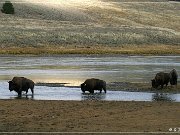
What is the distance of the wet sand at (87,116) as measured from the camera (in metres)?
17.3

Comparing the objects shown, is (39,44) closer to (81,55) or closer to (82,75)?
(81,55)

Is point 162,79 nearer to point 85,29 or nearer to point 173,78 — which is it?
point 173,78

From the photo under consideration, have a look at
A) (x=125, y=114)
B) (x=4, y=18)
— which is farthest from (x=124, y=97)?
(x=4, y=18)

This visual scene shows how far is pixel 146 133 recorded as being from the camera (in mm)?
16125

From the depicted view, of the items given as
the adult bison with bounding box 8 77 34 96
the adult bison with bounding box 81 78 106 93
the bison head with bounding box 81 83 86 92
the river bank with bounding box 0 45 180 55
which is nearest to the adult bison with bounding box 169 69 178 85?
the adult bison with bounding box 81 78 106 93

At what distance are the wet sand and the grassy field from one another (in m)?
43.0

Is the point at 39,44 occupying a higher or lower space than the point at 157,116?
higher

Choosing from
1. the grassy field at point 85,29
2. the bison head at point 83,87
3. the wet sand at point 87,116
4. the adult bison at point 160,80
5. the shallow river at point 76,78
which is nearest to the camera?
the wet sand at point 87,116

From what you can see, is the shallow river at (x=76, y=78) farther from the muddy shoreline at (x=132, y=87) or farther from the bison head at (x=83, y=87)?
the muddy shoreline at (x=132, y=87)

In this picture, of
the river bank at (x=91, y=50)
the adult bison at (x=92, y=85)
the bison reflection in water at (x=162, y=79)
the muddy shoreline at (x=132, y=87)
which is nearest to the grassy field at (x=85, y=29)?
the river bank at (x=91, y=50)

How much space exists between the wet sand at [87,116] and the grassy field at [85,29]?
4302 cm

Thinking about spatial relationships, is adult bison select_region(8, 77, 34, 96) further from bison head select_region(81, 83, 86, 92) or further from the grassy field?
the grassy field

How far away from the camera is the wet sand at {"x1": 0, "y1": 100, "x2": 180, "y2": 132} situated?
1733cm

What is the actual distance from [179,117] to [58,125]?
410 cm
